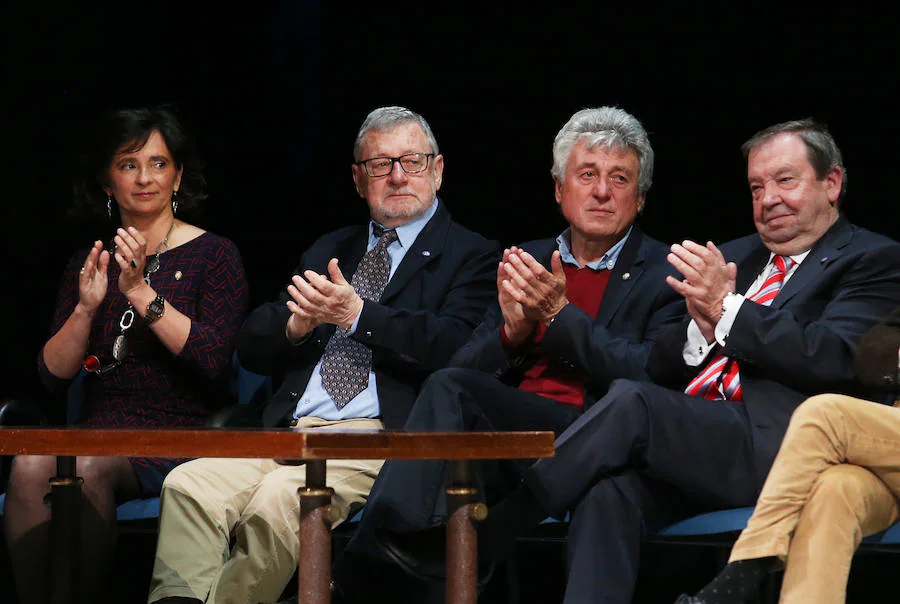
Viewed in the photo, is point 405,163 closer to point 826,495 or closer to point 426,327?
point 426,327

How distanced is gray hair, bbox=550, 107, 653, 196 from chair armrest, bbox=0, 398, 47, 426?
5.25ft

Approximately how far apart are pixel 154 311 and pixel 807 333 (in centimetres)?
175

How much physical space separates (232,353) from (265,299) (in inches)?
16.1

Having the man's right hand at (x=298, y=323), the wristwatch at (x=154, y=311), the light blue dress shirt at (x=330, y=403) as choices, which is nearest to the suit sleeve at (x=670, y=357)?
the light blue dress shirt at (x=330, y=403)

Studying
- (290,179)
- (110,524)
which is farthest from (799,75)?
(110,524)

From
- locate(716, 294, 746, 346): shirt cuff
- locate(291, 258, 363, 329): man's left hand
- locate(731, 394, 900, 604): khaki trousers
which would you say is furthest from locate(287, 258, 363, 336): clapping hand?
locate(731, 394, 900, 604): khaki trousers

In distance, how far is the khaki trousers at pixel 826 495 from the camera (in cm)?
235

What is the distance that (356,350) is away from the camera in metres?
3.44

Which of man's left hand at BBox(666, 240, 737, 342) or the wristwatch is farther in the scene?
the wristwatch

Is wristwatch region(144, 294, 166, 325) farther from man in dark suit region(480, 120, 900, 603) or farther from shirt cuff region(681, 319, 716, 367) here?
shirt cuff region(681, 319, 716, 367)

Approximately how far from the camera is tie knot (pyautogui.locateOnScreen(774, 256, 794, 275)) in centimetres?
317

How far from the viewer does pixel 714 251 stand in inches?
114

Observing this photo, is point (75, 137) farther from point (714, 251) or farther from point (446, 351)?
point (714, 251)

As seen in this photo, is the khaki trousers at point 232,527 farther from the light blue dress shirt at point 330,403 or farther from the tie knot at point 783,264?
→ the tie knot at point 783,264
